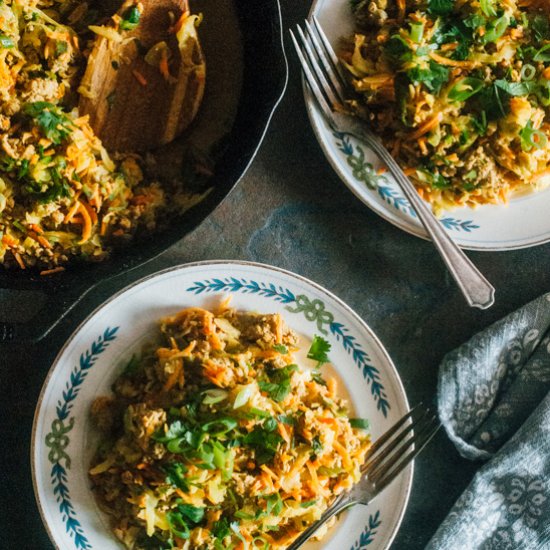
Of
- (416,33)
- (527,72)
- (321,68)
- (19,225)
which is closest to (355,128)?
(321,68)

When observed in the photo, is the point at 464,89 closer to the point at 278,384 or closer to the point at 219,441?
the point at 278,384

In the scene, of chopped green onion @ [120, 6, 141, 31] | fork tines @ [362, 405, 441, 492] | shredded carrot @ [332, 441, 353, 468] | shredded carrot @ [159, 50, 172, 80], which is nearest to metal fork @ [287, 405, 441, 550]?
fork tines @ [362, 405, 441, 492]

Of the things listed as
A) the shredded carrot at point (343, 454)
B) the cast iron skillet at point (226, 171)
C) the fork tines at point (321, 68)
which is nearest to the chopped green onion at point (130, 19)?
the cast iron skillet at point (226, 171)

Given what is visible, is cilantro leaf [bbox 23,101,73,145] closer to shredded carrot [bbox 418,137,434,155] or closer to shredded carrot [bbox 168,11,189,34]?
shredded carrot [bbox 168,11,189,34]

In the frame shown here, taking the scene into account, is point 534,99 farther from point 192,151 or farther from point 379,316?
point 192,151

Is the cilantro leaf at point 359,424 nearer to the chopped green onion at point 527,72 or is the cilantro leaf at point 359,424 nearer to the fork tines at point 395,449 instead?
the fork tines at point 395,449
